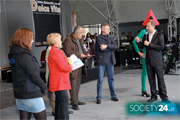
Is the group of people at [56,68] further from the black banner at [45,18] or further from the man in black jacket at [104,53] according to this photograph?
the black banner at [45,18]

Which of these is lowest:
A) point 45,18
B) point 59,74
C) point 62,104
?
point 62,104

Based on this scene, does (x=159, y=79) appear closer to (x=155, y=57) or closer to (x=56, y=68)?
(x=155, y=57)

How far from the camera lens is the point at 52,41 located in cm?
331

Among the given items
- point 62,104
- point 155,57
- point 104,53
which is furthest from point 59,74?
point 155,57

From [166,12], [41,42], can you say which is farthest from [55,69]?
[166,12]

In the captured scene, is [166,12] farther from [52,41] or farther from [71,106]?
[52,41]

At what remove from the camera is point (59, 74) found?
3229 millimetres

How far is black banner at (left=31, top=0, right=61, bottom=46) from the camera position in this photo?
8.00m

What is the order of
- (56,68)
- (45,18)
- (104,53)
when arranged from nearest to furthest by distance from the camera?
(56,68) → (104,53) → (45,18)

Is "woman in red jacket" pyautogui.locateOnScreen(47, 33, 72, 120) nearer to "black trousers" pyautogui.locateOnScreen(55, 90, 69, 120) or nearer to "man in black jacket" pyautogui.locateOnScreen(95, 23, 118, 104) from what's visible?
"black trousers" pyautogui.locateOnScreen(55, 90, 69, 120)

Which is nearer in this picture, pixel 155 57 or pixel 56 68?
pixel 56 68

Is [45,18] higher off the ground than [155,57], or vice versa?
[45,18]

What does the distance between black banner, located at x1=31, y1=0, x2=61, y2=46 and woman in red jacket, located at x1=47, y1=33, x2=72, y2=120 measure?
4930mm

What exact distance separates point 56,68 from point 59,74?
91mm
